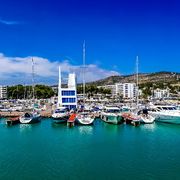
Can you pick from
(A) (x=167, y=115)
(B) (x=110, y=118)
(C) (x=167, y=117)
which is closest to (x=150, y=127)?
(C) (x=167, y=117)

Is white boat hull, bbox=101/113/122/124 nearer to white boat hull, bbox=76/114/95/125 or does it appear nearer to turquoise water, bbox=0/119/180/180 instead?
turquoise water, bbox=0/119/180/180

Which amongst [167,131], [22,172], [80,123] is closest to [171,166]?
[22,172]

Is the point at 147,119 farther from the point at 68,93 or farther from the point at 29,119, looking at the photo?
the point at 68,93

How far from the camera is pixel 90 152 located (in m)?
40.1

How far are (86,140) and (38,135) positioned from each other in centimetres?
987

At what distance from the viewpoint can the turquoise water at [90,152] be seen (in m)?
31.2

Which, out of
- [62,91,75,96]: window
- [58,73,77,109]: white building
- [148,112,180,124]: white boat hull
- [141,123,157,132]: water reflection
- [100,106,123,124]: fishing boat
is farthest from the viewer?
[62,91,75,96]: window

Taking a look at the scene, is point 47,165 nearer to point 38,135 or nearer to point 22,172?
point 22,172

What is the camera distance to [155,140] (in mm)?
48938

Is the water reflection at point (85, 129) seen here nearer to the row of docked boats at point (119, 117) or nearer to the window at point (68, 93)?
the row of docked boats at point (119, 117)

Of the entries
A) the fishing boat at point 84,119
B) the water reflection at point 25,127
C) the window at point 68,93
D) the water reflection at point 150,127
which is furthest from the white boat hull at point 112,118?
the window at point 68,93

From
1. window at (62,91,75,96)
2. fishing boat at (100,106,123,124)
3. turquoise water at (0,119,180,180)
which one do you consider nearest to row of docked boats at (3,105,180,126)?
fishing boat at (100,106,123,124)

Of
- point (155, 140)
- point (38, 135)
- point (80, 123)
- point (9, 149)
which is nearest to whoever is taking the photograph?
point (9, 149)

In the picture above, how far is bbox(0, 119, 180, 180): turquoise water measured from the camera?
102 ft
